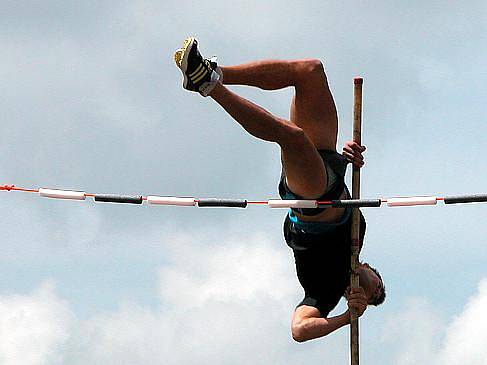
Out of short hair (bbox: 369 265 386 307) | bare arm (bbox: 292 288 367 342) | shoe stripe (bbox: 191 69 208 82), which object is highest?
shoe stripe (bbox: 191 69 208 82)

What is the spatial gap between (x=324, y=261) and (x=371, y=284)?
1.97 feet

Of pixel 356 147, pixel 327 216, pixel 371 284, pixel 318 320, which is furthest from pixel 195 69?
pixel 371 284

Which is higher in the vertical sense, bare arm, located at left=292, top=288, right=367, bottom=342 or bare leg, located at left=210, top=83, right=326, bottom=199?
bare leg, located at left=210, top=83, right=326, bottom=199

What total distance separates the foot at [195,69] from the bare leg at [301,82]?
2.28 feet

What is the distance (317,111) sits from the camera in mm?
9047

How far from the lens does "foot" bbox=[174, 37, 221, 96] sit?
808 centimetres

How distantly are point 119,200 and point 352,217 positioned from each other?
7.69 ft

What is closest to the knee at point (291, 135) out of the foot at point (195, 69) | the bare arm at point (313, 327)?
the foot at point (195, 69)

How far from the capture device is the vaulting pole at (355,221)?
9562 mm

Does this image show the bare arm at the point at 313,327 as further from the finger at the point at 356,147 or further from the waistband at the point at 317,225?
the finger at the point at 356,147

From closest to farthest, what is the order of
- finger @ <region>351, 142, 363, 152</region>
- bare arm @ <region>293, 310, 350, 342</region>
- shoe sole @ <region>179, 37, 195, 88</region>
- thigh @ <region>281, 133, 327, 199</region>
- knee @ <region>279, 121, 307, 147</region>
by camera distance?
shoe sole @ <region>179, 37, 195, 88</region> → knee @ <region>279, 121, 307, 147</region> → thigh @ <region>281, 133, 327, 199</region> → finger @ <region>351, 142, 363, 152</region> → bare arm @ <region>293, 310, 350, 342</region>

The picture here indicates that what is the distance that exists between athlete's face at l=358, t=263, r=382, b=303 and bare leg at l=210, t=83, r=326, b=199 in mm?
1366

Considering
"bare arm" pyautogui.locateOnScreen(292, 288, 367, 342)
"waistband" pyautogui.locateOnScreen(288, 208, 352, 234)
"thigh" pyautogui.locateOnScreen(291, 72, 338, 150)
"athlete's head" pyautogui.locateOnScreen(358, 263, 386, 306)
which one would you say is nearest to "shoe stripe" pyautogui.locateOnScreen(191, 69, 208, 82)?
"thigh" pyautogui.locateOnScreen(291, 72, 338, 150)

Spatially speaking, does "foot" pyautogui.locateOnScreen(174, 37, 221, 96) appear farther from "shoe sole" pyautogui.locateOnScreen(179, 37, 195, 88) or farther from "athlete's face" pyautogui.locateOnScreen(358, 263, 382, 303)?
"athlete's face" pyautogui.locateOnScreen(358, 263, 382, 303)
